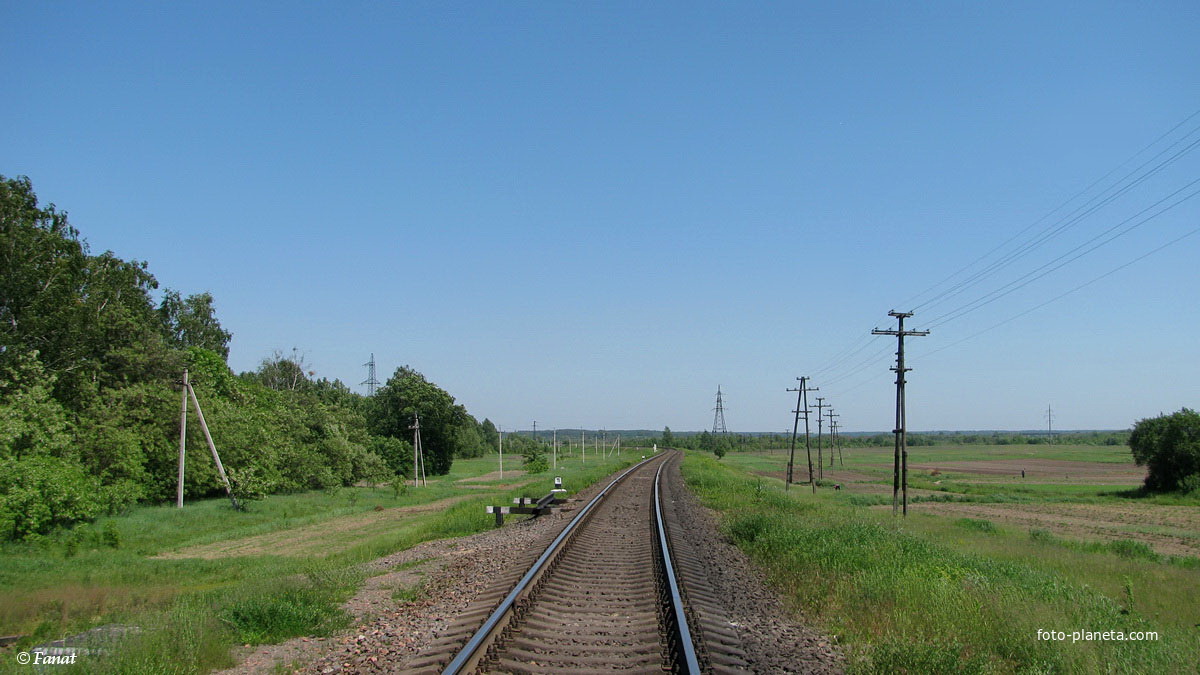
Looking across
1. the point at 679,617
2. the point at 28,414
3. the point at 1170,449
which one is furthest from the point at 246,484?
the point at 1170,449

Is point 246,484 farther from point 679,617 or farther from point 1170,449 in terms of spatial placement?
point 1170,449

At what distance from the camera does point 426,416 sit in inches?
3140

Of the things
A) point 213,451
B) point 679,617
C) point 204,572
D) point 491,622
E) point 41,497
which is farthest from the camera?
point 213,451

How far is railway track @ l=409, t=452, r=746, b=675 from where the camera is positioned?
6203mm

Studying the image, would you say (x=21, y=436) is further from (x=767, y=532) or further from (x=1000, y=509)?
(x=1000, y=509)

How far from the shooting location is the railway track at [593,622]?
6203mm

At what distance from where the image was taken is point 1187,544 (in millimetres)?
28969

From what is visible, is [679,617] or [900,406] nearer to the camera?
[679,617]

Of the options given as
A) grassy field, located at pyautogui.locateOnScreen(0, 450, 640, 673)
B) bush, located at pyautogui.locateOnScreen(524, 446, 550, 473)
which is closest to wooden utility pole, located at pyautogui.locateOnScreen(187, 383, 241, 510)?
grassy field, located at pyautogui.locateOnScreen(0, 450, 640, 673)

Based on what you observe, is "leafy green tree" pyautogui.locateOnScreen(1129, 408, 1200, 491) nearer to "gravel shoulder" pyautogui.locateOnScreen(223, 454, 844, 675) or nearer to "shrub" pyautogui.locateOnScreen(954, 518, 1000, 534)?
"shrub" pyautogui.locateOnScreen(954, 518, 1000, 534)

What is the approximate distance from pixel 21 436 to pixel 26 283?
1023 cm

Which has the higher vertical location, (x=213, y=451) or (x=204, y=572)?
(x=213, y=451)

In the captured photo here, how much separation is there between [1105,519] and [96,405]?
176 ft

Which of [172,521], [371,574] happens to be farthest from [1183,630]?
[172,521]
